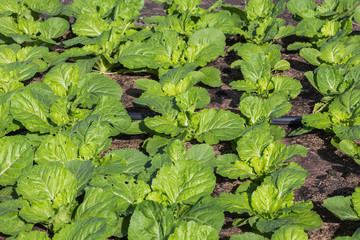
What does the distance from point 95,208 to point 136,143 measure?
116cm

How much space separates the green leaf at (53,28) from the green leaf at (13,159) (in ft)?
7.24

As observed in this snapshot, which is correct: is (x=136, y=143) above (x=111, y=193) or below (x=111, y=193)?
below

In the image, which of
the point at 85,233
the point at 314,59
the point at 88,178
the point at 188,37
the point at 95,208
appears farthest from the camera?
the point at 188,37

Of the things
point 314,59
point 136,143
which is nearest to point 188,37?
point 314,59

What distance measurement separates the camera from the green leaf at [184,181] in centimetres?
279

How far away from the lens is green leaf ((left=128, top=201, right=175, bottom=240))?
248cm

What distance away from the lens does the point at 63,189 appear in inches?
111

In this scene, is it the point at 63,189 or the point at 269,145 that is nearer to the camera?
the point at 63,189

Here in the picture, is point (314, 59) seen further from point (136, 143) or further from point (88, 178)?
point (88, 178)

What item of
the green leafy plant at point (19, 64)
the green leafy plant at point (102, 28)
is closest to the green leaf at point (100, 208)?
the green leafy plant at point (19, 64)

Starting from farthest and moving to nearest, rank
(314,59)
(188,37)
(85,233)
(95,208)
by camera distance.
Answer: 1. (188,37)
2. (314,59)
3. (95,208)
4. (85,233)

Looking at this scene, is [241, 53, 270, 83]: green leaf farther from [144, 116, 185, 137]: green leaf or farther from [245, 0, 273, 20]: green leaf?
[245, 0, 273, 20]: green leaf

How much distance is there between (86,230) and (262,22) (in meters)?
3.41

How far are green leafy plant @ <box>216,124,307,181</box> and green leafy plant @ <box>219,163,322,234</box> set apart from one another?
234 mm
